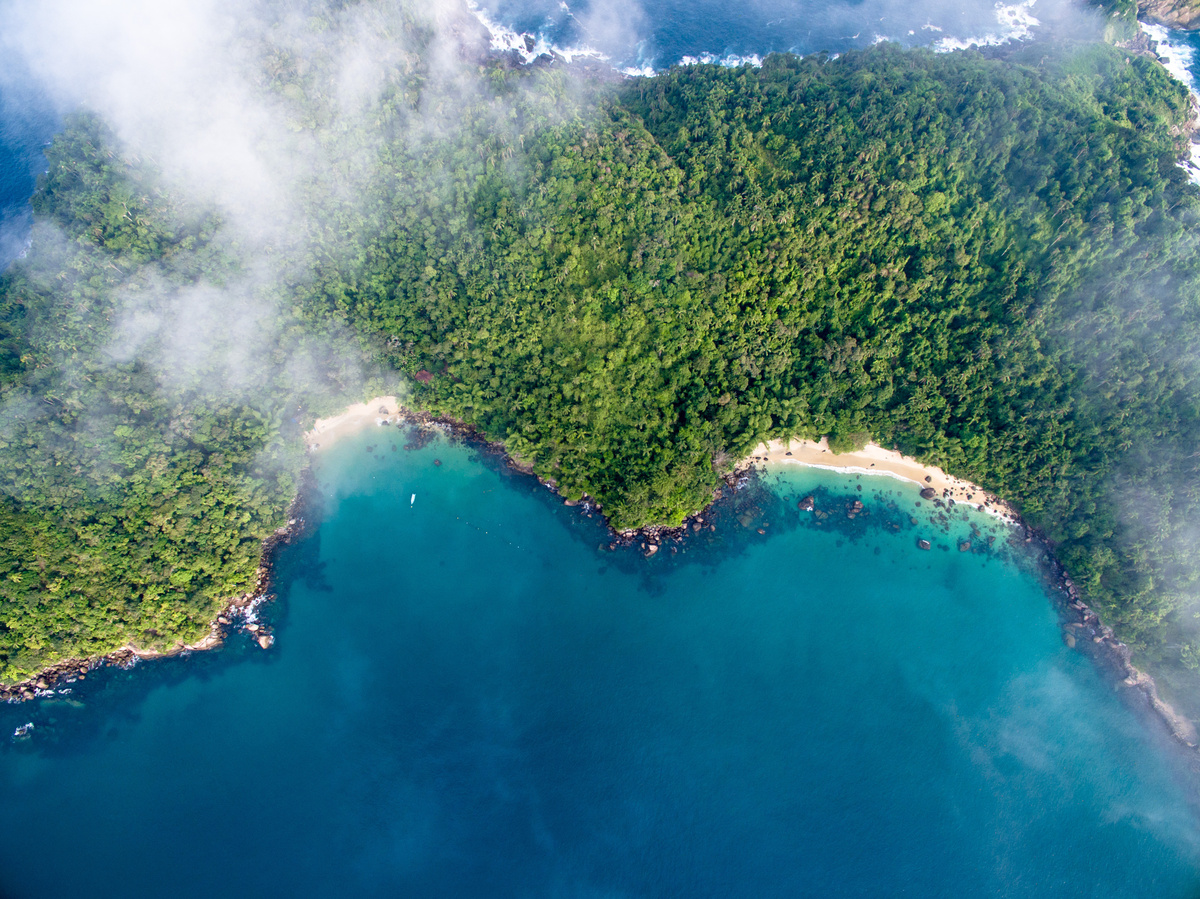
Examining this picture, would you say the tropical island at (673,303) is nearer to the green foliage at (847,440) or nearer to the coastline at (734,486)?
the green foliage at (847,440)

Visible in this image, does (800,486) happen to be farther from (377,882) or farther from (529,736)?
(377,882)

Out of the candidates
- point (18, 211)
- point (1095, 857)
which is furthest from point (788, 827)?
point (18, 211)

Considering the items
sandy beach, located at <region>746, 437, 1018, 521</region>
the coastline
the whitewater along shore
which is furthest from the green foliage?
the whitewater along shore

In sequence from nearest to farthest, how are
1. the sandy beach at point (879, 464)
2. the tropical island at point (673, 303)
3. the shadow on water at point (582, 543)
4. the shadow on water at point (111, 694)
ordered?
the shadow on water at point (111, 694) < the shadow on water at point (582, 543) < the tropical island at point (673, 303) < the sandy beach at point (879, 464)

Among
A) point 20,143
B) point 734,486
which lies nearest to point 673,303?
point 734,486

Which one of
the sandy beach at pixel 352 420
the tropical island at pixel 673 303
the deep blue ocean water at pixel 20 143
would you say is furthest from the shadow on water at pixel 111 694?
the deep blue ocean water at pixel 20 143

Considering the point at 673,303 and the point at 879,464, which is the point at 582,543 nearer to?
the point at 673,303
